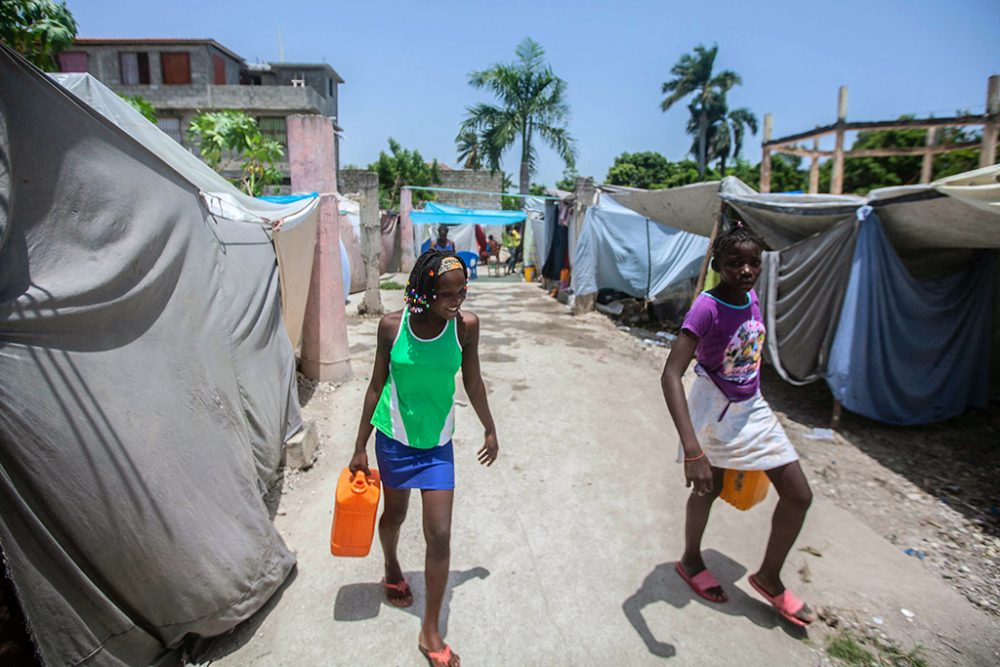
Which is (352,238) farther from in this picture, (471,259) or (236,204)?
(236,204)

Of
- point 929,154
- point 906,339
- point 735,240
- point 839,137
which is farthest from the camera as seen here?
point 929,154

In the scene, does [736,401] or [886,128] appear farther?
[886,128]

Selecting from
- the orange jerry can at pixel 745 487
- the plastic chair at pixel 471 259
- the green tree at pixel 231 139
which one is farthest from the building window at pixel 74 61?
the orange jerry can at pixel 745 487

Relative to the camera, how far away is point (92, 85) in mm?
3061

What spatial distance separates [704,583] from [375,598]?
158 cm

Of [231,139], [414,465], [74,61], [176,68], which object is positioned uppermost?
[74,61]

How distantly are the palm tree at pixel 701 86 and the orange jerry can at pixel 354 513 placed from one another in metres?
33.5

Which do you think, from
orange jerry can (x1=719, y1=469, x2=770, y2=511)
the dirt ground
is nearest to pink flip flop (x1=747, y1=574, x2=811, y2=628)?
orange jerry can (x1=719, y1=469, x2=770, y2=511)

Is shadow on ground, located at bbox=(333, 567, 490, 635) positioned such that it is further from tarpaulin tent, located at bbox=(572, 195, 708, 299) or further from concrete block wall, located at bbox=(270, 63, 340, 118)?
concrete block wall, located at bbox=(270, 63, 340, 118)

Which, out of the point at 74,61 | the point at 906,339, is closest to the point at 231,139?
the point at 906,339

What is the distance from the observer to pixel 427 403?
2.23 meters

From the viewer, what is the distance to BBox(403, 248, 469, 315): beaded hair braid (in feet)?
6.97

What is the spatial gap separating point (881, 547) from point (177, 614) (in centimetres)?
358

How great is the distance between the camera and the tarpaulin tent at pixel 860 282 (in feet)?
15.0
